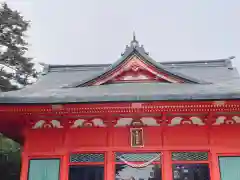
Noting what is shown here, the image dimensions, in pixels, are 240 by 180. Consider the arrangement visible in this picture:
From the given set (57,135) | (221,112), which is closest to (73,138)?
(57,135)

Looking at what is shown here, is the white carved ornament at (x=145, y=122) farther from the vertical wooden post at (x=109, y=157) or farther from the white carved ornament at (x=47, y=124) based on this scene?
the vertical wooden post at (x=109, y=157)

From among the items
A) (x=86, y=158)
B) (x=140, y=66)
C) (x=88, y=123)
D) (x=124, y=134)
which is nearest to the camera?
(x=86, y=158)

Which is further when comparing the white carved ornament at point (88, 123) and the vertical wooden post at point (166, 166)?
the white carved ornament at point (88, 123)

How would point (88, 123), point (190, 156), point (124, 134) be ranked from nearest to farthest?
point (190, 156), point (124, 134), point (88, 123)

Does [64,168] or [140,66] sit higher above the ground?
[140,66]

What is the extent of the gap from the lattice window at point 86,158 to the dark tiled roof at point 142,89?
1487 millimetres

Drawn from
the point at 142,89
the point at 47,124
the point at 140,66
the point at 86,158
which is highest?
the point at 140,66

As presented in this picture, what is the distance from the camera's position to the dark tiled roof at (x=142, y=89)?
20.6 feet

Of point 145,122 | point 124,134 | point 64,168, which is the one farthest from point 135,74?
point 64,168

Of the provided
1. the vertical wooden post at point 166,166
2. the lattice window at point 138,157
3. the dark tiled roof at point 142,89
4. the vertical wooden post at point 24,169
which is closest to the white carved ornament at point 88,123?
the dark tiled roof at point 142,89

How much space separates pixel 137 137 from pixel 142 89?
1.18 metres

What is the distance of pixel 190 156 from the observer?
22.9 feet

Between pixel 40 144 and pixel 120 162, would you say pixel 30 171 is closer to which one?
pixel 40 144

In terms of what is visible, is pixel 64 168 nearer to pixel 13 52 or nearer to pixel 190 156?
pixel 190 156
